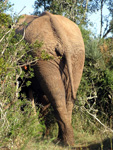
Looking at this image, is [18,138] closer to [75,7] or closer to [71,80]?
[71,80]

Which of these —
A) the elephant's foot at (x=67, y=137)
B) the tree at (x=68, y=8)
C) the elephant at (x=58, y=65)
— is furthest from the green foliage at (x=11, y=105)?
the tree at (x=68, y=8)

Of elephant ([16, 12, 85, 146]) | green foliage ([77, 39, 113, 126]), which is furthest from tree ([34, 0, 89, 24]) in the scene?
elephant ([16, 12, 85, 146])

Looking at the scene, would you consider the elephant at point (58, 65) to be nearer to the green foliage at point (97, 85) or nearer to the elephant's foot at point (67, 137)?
the elephant's foot at point (67, 137)

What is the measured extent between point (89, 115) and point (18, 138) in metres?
2.92

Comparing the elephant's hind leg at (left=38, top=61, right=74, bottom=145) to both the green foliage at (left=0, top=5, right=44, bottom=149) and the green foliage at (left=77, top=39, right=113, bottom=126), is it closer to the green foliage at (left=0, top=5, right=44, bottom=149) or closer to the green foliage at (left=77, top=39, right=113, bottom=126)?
the green foliage at (left=0, top=5, right=44, bottom=149)

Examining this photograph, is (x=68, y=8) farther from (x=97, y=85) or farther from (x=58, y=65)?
(x=58, y=65)

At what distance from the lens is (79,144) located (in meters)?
6.91

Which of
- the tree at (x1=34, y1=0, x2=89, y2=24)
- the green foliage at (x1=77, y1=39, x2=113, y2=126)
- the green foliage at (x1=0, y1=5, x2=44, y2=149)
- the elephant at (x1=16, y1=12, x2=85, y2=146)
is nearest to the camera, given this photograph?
the green foliage at (x1=0, y1=5, x2=44, y2=149)

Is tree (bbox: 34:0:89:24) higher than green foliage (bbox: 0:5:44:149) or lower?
higher

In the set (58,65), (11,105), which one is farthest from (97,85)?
(11,105)

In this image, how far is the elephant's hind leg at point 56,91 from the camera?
6.82 m

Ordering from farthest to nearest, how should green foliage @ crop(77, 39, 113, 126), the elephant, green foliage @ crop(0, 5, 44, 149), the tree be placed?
the tree
green foliage @ crop(77, 39, 113, 126)
the elephant
green foliage @ crop(0, 5, 44, 149)

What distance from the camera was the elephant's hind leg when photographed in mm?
6824

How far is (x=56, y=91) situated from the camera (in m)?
6.83
